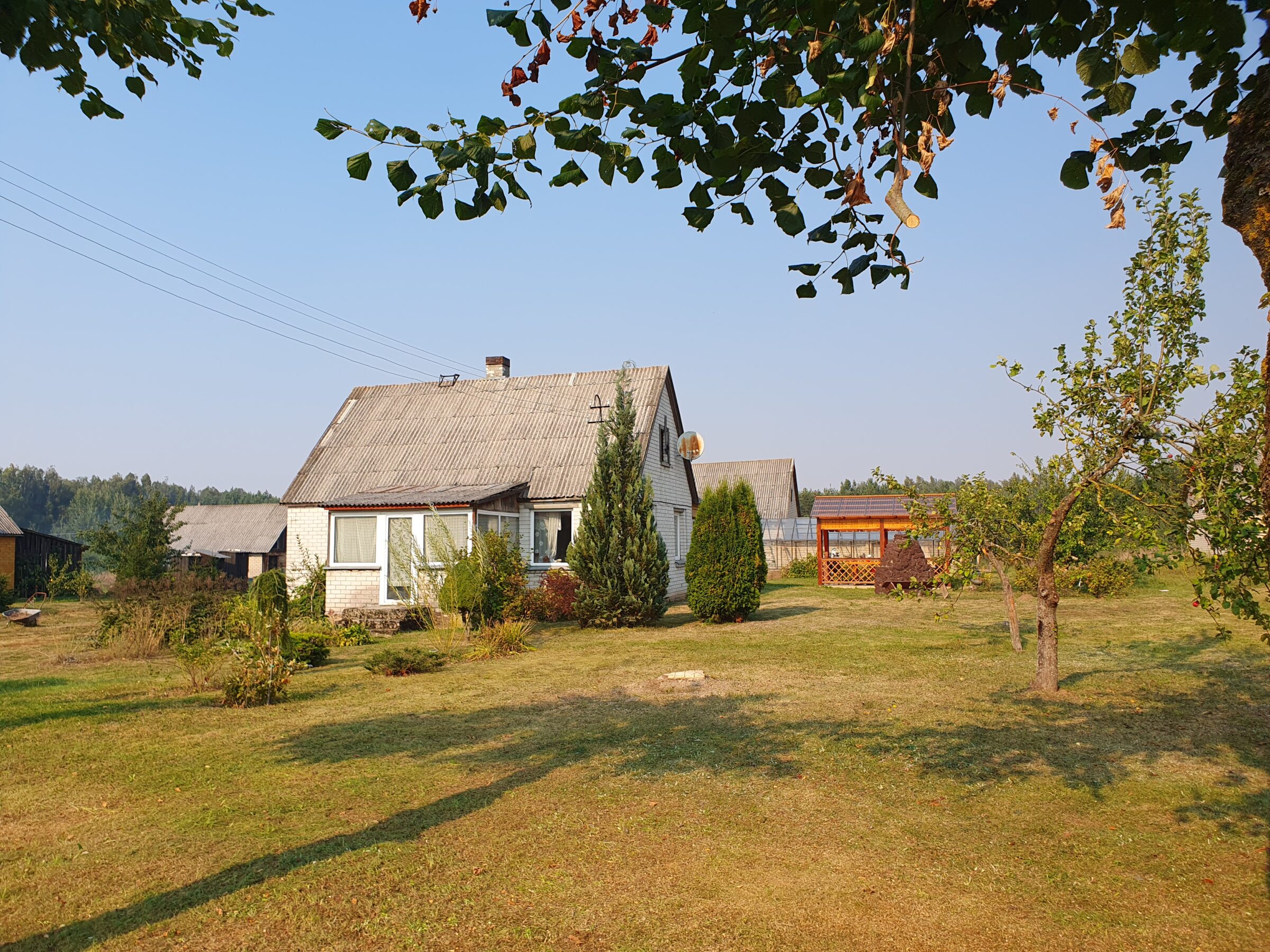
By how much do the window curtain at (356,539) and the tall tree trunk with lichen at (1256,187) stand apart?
65.3 ft

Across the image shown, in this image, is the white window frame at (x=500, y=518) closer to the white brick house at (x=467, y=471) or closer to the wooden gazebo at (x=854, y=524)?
the white brick house at (x=467, y=471)

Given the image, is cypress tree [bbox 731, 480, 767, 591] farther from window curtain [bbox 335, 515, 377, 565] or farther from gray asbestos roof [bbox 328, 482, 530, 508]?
window curtain [bbox 335, 515, 377, 565]

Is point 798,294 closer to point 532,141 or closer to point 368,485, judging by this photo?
point 532,141

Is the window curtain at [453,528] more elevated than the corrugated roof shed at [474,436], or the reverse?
the corrugated roof shed at [474,436]

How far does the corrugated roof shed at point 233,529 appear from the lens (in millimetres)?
42812

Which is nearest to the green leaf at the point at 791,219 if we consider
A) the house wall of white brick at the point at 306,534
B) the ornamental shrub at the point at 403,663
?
the ornamental shrub at the point at 403,663

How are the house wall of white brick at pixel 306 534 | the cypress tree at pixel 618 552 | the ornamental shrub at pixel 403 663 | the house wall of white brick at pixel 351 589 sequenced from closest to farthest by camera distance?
the ornamental shrub at pixel 403 663 → the cypress tree at pixel 618 552 → the house wall of white brick at pixel 351 589 → the house wall of white brick at pixel 306 534

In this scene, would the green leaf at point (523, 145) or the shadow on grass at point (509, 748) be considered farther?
the shadow on grass at point (509, 748)

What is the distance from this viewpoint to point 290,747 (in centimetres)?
779

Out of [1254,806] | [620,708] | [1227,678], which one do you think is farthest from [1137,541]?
[620,708]

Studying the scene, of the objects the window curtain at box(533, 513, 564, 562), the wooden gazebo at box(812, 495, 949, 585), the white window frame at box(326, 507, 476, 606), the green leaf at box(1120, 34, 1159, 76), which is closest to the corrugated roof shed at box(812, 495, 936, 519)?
the wooden gazebo at box(812, 495, 949, 585)

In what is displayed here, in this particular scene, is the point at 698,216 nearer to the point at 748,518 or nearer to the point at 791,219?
the point at 791,219

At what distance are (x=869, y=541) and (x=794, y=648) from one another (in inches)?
1003

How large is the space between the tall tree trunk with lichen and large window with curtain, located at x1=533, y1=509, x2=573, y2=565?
64.9 feet
